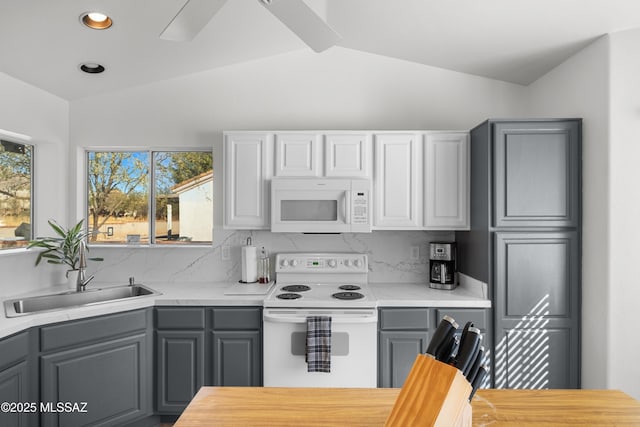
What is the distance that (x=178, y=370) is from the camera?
2.52 meters

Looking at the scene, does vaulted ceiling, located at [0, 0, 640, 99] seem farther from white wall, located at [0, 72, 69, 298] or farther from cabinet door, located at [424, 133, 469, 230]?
cabinet door, located at [424, 133, 469, 230]

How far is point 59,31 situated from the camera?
222cm

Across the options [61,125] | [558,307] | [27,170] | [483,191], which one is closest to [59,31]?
[61,125]

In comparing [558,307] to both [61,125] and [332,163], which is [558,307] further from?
[61,125]

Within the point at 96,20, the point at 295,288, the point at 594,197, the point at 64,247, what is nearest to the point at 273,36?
the point at 96,20

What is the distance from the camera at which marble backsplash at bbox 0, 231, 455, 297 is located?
10.4 ft

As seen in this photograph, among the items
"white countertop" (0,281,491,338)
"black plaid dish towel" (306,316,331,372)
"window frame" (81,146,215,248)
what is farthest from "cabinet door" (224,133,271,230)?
"black plaid dish towel" (306,316,331,372)

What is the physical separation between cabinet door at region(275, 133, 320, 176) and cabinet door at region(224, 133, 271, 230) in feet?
0.30

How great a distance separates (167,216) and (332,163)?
1531 millimetres

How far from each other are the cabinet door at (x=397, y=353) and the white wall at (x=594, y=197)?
3.30 ft

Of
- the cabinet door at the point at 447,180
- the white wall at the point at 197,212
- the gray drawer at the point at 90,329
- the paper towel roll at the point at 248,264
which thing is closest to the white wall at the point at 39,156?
the gray drawer at the point at 90,329

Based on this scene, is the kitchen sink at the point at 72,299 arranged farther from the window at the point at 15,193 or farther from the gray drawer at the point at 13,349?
the window at the point at 15,193

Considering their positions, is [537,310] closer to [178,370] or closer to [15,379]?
[178,370]

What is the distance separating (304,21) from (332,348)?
1912mm
